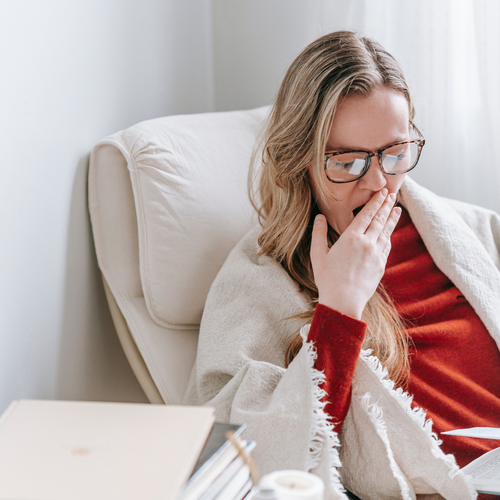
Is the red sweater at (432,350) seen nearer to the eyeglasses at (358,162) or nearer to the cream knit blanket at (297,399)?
the cream knit blanket at (297,399)

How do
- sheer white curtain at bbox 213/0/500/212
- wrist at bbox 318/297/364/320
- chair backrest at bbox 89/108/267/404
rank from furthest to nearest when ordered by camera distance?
sheer white curtain at bbox 213/0/500/212, chair backrest at bbox 89/108/267/404, wrist at bbox 318/297/364/320

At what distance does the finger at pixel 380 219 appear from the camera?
3.07ft

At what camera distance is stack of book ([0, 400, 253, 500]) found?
1.54 feet

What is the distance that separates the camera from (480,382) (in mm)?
1032

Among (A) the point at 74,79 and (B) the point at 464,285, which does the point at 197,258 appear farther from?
(B) the point at 464,285

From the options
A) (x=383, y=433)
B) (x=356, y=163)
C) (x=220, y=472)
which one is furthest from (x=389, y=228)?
(x=220, y=472)

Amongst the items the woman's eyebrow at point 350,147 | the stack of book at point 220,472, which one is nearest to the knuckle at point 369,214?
the woman's eyebrow at point 350,147

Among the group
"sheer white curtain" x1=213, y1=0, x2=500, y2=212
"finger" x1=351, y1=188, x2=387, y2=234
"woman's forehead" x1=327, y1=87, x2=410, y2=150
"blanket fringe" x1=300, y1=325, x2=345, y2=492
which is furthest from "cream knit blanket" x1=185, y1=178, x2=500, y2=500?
"sheer white curtain" x1=213, y1=0, x2=500, y2=212

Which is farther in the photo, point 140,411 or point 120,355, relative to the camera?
point 120,355

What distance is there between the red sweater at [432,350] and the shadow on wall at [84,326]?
44cm

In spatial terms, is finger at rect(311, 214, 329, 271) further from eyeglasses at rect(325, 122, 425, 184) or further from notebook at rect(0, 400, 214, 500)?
notebook at rect(0, 400, 214, 500)

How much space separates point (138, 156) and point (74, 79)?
18 centimetres

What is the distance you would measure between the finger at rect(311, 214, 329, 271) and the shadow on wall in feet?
1.42

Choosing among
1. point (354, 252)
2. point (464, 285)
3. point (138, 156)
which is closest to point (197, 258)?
point (138, 156)
